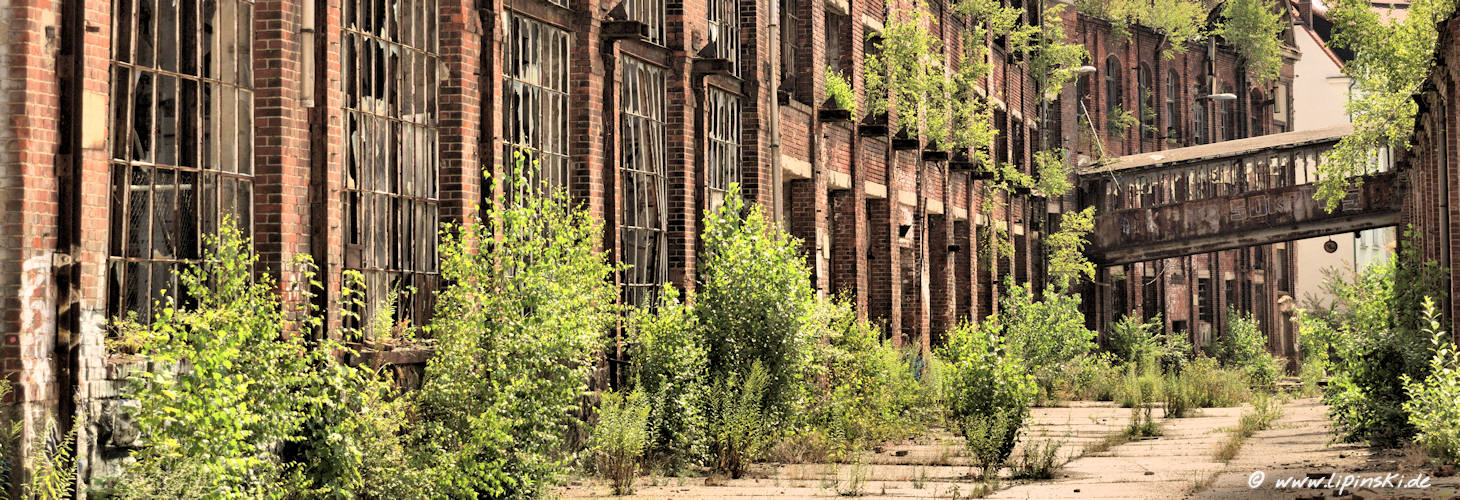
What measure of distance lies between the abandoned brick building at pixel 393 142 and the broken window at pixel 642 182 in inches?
1.4

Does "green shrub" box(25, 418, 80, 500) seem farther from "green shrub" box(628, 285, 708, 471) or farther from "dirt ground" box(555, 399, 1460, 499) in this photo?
"green shrub" box(628, 285, 708, 471)

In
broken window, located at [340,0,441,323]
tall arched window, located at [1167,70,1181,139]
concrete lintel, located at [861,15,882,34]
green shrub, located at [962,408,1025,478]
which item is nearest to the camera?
broken window, located at [340,0,441,323]

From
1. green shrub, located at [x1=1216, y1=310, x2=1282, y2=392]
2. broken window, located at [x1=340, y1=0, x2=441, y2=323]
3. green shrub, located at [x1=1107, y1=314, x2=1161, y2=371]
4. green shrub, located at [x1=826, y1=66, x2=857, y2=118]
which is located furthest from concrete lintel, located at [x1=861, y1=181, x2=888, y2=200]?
green shrub, located at [x1=1216, y1=310, x2=1282, y2=392]

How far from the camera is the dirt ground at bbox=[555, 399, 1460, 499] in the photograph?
12539 mm

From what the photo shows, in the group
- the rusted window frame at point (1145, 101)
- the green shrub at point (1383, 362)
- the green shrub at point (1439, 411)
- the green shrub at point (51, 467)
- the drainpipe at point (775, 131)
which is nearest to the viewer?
the green shrub at point (51, 467)

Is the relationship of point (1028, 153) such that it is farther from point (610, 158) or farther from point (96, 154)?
point (96, 154)

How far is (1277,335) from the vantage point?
4853 centimetres

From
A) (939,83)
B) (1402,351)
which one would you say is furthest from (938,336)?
(1402,351)

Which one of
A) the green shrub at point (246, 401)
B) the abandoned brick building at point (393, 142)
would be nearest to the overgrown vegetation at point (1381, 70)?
the abandoned brick building at point (393, 142)

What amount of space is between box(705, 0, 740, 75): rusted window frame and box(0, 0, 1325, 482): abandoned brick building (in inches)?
2.4

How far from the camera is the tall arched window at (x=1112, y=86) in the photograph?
1612 inches

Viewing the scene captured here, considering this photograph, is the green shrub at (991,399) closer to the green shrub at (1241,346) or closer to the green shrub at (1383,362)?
the green shrub at (1383,362)

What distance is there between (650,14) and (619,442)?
5520mm

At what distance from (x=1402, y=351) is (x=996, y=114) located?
17.3 metres
